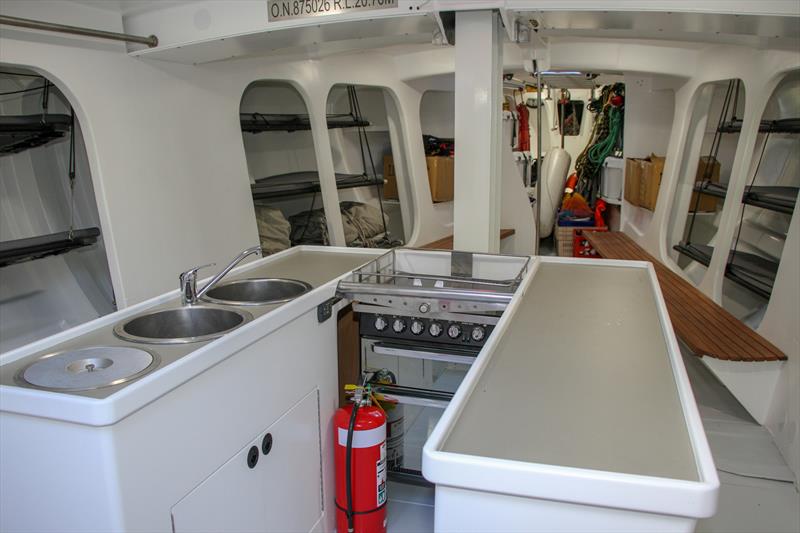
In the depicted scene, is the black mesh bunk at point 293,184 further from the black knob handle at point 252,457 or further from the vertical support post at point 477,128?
the black knob handle at point 252,457

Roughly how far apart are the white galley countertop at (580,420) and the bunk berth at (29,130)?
2305mm

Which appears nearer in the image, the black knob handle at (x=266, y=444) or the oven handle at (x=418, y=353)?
the black knob handle at (x=266, y=444)

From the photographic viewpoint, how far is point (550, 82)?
6977 millimetres

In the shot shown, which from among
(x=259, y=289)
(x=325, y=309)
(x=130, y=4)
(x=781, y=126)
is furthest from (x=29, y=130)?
(x=781, y=126)

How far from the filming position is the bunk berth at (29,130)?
261 cm

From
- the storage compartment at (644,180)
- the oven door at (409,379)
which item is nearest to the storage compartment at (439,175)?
the storage compartment at (644,180)

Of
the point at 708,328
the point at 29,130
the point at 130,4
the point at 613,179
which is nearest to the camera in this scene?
the point at 29,130

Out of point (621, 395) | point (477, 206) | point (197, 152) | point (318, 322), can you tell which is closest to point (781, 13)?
point (477, 206)

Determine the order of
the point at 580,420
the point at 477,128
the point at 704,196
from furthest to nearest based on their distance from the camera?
1. the point at 704,196
2. the point at 477,128
3. the point at 580,420

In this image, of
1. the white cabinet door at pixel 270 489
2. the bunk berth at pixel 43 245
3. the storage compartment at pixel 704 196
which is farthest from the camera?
the storage compartment at pixel 704 196

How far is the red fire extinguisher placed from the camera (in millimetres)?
2074

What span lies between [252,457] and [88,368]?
515 mm

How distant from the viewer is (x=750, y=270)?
12.3 ft

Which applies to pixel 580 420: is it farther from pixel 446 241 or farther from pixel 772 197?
pixel 446 241
